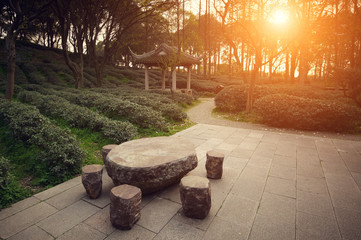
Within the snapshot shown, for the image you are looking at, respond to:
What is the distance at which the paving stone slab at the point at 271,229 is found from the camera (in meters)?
2.16

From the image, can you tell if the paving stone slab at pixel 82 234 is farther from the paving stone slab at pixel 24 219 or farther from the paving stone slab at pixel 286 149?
the paving stone slab at pixel 286 149

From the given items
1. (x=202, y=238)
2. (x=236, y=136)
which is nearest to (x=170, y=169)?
(x=202, y=238)

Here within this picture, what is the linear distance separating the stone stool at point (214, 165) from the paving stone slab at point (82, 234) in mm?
1936

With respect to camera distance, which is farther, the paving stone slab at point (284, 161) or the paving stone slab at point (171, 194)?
the paving stone slab at point (284, 161)

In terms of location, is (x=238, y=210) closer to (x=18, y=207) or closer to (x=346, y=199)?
(x=346, y=199)

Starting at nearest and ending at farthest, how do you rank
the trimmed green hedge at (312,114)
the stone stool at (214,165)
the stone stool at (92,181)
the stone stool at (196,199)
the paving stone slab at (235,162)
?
the stone stool at (196,199) < the stone stool at (92,181) < the stone stool at (214,165) < the paving stone slab at (235,162) < the trimmed green hedge at (312,114)

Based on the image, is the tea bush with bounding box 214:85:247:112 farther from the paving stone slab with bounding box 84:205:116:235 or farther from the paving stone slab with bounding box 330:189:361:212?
the paving stone slab with bounding box 84:205:116:235

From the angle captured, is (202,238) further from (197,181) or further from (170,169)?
(170,169)

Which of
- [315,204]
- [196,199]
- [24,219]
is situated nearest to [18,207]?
[24,219]

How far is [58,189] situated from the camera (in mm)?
3123

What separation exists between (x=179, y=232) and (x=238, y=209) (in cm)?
91

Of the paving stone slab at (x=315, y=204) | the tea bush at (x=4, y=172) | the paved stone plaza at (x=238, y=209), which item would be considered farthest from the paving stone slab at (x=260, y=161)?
the tea bush at (x=4, y=172)

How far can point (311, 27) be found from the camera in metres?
10.9

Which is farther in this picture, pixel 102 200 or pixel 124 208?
pixel 102 200
